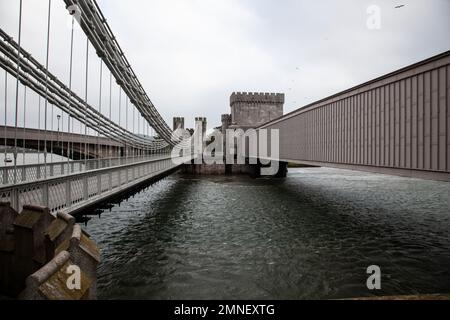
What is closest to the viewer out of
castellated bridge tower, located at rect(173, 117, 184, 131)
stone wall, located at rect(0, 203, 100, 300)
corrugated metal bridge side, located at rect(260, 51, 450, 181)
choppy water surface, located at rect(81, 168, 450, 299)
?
stone wall, located at rect(0, 203, 100, 300)

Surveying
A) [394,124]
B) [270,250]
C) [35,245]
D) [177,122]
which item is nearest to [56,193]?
[35,245]

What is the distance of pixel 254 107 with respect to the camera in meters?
68.9

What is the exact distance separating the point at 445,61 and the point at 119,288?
1082 cm

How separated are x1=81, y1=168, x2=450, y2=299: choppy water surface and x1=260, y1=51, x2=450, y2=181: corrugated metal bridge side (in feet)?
8.85

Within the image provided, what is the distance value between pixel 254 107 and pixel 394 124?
5889 centimetres

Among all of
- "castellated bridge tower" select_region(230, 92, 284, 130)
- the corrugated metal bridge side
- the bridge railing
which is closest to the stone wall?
the bridge railing

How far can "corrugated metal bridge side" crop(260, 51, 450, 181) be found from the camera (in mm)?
8953

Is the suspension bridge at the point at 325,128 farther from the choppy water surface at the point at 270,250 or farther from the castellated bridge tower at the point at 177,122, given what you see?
the castellated bridge tower at the point at 177,122

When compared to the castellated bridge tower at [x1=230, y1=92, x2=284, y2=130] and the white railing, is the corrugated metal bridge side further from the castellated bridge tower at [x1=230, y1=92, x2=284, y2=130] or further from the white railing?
the castellated bridge tower at [x1=230, y1=92, x2=284, y2=130]

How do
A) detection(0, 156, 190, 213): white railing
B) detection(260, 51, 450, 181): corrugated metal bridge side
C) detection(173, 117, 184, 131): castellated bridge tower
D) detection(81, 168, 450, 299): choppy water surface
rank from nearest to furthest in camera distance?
detection(0, 156, 190, 213): white railing < detection(81, 168, 450, 299): choppy water surface < detection(260, 51, 450, 181): corrugated metal bridge side < detection(173, 117, 184, 131): castellated bridge tower

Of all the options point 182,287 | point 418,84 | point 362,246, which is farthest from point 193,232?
point 418,84

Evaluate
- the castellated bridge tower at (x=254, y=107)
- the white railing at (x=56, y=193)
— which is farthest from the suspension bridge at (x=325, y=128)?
the castellated bridge tower at (x=254, y=107)

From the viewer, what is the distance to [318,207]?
1773 cm

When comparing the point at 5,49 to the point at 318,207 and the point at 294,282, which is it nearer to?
the point at 294,282
